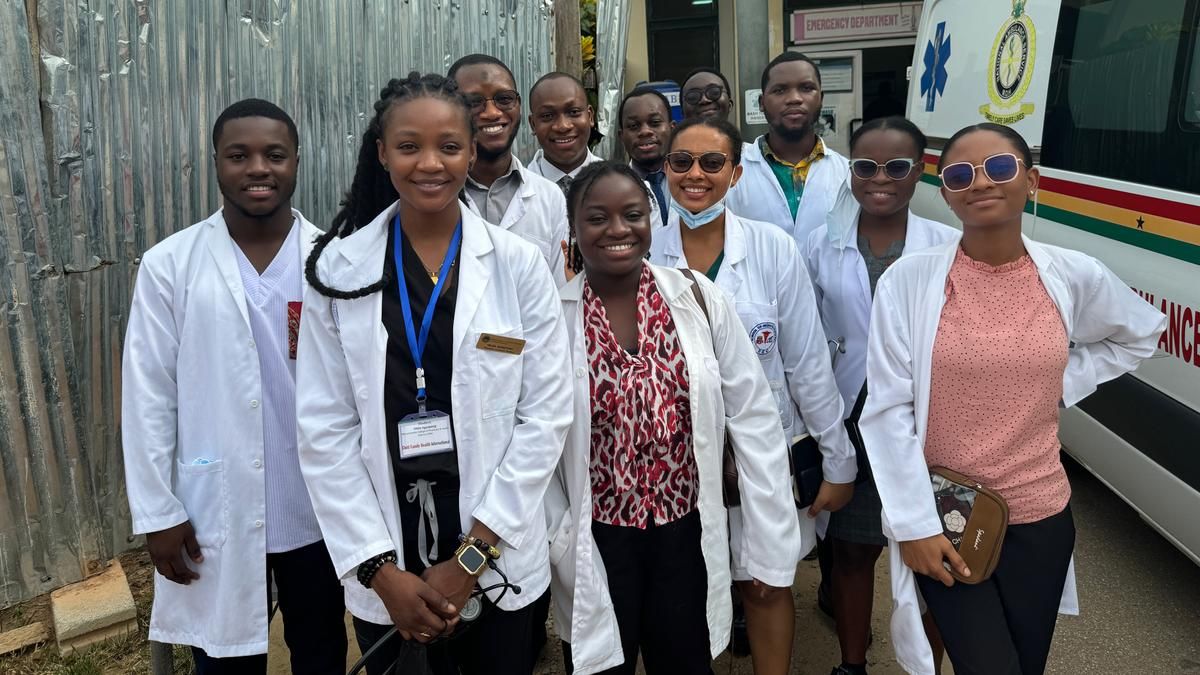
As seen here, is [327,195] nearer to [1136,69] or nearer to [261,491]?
[261,491]

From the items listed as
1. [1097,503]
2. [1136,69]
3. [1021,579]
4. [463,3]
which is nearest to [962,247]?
[1021,579]

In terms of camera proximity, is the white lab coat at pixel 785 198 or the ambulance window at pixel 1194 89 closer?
the ambulance window at pixel 1194 89

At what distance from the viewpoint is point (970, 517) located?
7.03ft

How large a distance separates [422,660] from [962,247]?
5.46 feet

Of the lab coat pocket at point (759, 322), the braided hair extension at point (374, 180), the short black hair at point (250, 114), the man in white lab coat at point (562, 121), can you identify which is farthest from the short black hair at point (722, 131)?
the short black hair at point (250, 114)

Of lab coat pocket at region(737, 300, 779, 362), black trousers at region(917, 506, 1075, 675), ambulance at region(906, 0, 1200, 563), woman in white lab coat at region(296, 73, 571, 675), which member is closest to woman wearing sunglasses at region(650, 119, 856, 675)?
lab coat pocket at region(737, 300, 779, 362)

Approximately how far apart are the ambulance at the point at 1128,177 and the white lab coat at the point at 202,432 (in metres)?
2.87

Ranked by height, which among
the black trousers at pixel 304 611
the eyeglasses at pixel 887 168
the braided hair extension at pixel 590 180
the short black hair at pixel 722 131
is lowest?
the black trousers at pixel 304 611

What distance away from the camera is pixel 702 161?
2.75m

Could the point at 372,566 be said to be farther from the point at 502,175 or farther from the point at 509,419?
the point at 502,175

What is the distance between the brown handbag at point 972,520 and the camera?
2111mm

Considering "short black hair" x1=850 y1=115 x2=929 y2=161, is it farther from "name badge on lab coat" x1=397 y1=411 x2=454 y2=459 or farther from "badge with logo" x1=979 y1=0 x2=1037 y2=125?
"name badge on lab coat" x1=397 y1=411 x2=454 y2=459

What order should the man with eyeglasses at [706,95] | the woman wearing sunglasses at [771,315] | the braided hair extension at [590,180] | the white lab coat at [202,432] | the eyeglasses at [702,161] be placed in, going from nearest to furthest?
the white lab coat at [202,432] < the braided hair extension at [590,180] < the woman wearing sunglasses at [771,315] < the eyeglasses at [702,161] < the man with eyeglasses at [706,95]

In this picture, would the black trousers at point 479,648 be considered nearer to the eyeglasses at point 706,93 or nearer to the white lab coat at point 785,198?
the white lab coat at point 785,198
